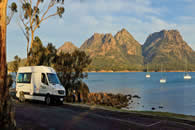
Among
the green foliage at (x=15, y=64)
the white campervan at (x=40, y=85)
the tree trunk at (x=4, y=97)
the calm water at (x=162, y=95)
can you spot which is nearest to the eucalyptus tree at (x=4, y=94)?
the tree trunk at (x=4, y=97)

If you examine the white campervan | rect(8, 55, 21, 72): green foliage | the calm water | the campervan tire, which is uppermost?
rect(8, 55, 21, 72): green foliage

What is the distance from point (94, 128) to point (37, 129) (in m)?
2.52

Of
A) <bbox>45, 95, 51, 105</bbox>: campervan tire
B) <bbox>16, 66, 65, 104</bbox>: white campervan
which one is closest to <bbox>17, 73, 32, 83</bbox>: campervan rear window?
<bbox>16, 66, 65, 104</bbox>: white campervan

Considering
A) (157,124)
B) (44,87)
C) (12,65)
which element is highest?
(12,65)

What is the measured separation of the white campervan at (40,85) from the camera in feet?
60.3

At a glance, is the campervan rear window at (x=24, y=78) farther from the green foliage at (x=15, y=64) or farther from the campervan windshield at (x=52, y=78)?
the green foliage at (x=15, y=64)

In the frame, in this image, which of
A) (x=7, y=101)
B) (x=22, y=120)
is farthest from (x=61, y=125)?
(x=7, y=101)

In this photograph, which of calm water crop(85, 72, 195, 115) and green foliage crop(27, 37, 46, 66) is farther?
calm water crop(85, 72, 195, 115)

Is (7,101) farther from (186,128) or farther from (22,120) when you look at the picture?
(186,128)

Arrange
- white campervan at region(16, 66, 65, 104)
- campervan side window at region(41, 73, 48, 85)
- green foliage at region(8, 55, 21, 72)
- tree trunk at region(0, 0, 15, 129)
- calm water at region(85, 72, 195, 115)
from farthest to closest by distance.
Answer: calm water at region(85, 72, 195, 115) < green foliage at region(8, 55, 21, 72) < campervan side window at region(41, 73, 48, 85) < white campervan at region(16, 66, 65, 104) < tree trunk at region(0, 0, 15, 129)

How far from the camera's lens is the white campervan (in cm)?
1838

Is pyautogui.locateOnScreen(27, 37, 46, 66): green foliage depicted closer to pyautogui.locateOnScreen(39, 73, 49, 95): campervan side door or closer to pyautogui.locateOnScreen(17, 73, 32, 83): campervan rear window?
pyautogui.locateOnScreen(17, 73, 32, 83): campervan rear window

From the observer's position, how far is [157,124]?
11.3m

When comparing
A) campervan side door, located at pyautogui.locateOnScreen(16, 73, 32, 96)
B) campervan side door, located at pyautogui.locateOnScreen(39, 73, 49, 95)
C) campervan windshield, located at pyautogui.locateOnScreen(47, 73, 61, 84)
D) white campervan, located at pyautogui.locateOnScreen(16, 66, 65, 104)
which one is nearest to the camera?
white campervan, located at pyautogui.locateOnScreen(16, 66, 65, 104)
